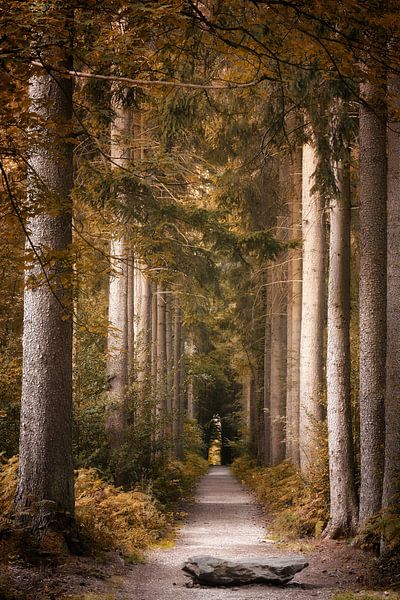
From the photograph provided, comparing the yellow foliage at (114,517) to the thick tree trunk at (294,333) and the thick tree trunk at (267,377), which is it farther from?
the thick tree trunk at (267,377)

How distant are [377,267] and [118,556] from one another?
213 inches

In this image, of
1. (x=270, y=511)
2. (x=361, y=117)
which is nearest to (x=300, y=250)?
(x=270, y=511)

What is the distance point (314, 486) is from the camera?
520 inches

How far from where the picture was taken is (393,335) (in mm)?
9297

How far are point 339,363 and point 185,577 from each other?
4436mm

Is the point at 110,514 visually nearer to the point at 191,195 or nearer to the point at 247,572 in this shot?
the point at 247,572

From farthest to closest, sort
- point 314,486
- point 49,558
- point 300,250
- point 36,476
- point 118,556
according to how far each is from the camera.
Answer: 1. point 300,250
2. point 314,486
3. point 118,556
4. point 36,476
5. point 49,558

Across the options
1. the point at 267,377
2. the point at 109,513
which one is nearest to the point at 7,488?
the point at 109,513

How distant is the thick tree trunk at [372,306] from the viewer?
10.2 meters

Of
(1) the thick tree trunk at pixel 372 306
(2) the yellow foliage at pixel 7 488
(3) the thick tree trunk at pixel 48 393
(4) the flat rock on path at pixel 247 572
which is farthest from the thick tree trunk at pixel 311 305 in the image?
(3) the thick tree trunk at pixel 48 393

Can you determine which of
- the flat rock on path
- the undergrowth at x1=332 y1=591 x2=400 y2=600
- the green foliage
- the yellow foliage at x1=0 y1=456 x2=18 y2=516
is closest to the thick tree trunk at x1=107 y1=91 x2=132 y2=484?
the green foliage

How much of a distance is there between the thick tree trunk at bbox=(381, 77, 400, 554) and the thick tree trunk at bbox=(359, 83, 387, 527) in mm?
750

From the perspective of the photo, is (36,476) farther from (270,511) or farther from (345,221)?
(270,511)

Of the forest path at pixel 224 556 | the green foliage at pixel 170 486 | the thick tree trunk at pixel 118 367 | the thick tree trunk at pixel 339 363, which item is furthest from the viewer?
the green foliage at pixel 170 486
